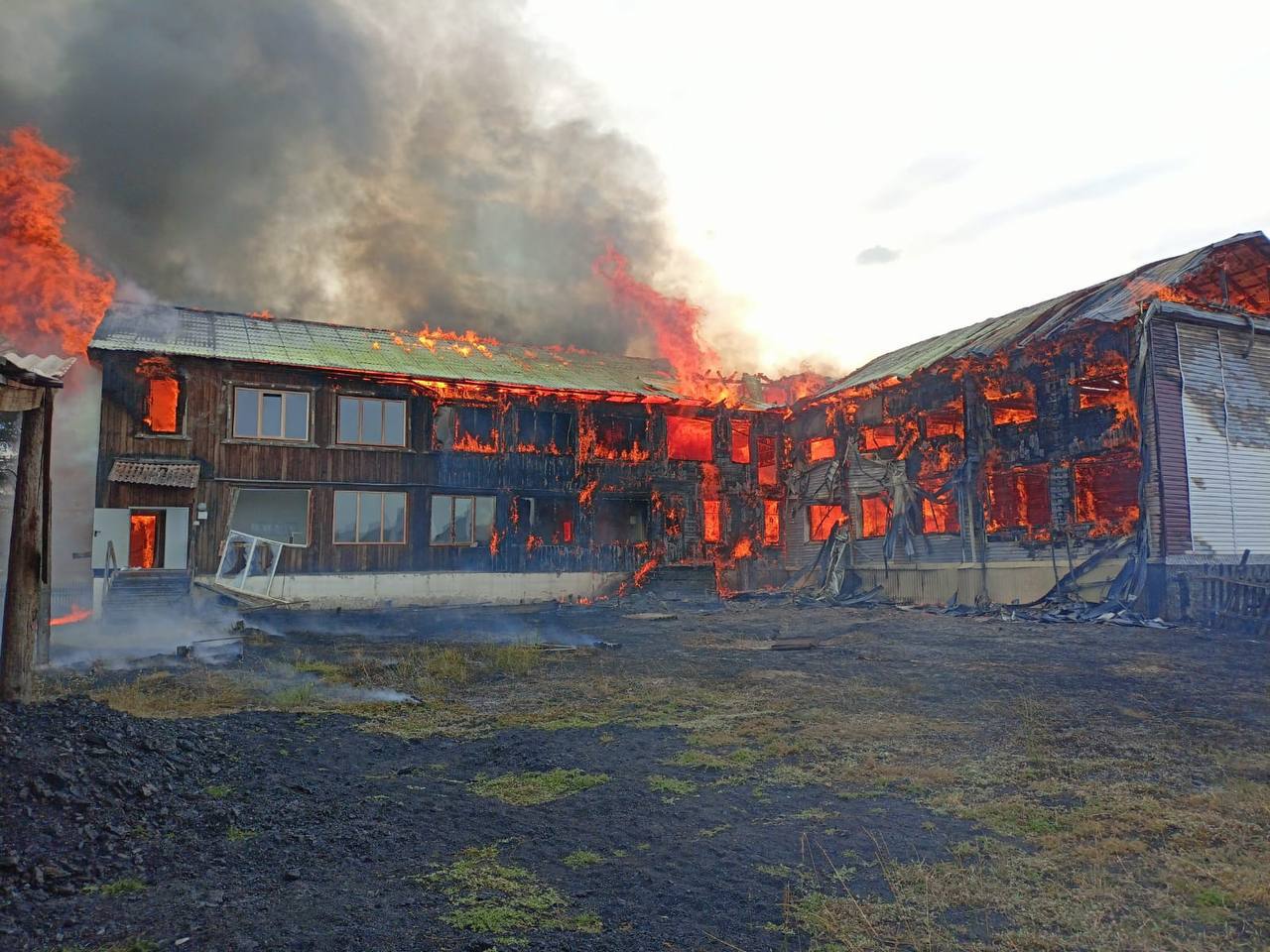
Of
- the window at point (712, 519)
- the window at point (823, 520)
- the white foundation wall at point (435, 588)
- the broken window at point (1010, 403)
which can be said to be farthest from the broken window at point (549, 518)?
the broken window at point (1010, 403)

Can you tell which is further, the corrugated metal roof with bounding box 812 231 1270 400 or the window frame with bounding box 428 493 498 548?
the window frame with bounding box 428 493 498 548

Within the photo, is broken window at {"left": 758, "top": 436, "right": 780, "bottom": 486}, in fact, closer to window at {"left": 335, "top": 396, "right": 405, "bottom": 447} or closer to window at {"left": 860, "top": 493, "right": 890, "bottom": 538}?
window at {"left": 860, "top": 493, "right": 890, "bottom": 538}

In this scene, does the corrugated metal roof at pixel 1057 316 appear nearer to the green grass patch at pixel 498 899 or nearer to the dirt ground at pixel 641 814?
the dirt ground at pixel 641 814

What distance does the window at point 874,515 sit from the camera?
26.4 metres

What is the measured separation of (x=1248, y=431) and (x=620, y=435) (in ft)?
57.8

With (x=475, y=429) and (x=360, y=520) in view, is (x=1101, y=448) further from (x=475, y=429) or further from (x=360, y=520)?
(x=360, y=520)

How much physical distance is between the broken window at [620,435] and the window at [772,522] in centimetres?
596

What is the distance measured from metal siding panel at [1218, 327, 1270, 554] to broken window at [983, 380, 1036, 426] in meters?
4.27

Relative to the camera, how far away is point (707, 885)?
443 cm

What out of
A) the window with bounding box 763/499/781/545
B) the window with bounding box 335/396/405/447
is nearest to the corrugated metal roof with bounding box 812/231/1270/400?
the window with bounding box 763/499/781/545

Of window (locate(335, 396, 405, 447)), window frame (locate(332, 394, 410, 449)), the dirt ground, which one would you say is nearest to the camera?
the dirt ground

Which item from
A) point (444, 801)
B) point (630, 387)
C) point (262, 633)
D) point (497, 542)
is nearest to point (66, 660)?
point (262, 633)

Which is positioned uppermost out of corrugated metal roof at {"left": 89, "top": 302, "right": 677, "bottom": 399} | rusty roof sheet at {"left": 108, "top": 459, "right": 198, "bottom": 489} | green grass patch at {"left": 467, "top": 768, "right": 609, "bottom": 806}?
corrugated metal roof at {"left": 89, "top": 302, "right": 677, "bottom": 399}

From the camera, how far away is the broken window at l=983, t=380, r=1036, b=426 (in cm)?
2164
